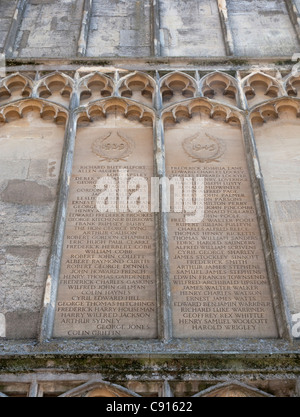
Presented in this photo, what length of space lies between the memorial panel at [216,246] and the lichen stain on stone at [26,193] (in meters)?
2.11

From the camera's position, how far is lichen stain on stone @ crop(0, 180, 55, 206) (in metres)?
9.12

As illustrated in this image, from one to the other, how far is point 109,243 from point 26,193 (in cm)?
181

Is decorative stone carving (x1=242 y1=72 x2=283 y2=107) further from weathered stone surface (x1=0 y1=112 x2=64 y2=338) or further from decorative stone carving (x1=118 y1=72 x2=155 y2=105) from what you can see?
weathered stone surface (x1=0 y1=112 x2=64 y2=338)

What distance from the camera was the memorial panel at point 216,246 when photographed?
754 cm

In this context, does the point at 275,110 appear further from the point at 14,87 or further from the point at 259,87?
the point at 14,87

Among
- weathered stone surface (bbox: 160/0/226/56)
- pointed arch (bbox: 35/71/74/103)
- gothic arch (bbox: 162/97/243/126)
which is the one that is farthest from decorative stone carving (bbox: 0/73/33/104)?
weathered stone surface (bbox: 160/0/226/56)

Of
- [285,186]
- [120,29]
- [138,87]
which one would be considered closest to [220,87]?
[138,87]

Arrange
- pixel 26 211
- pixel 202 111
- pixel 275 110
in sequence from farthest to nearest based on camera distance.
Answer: pixel 202 111, pixel 275 110, pixel 26 211

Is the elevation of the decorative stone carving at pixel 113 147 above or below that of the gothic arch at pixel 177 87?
below

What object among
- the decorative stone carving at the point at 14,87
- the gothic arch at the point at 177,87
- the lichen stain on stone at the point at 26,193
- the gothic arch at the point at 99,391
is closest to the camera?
the gothic arch at the point at 99,391

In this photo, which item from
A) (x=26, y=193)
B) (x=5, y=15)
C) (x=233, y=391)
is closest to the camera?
(x=233, y=391)

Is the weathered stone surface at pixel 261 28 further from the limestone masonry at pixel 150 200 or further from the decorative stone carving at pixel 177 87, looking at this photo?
the decorative stone carving at pixel 177 87

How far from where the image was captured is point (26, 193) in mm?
9227

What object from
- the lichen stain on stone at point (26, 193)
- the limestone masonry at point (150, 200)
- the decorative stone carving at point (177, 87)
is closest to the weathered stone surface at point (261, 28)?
the limestone masonry at point (150, 200)
